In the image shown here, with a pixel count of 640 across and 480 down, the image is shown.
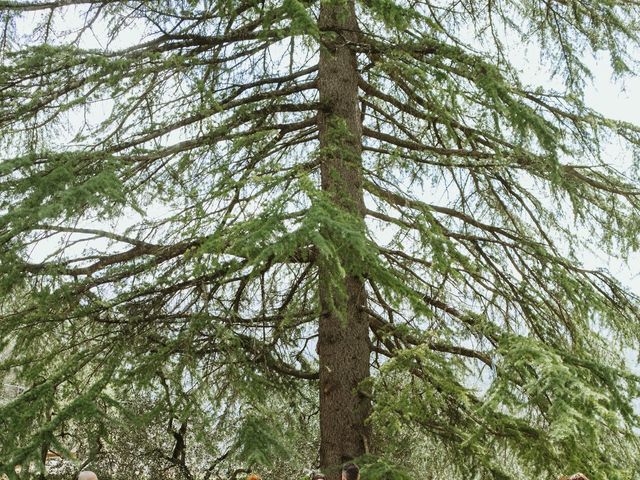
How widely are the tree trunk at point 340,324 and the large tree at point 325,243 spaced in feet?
0.07

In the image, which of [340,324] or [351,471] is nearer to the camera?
[351,471]

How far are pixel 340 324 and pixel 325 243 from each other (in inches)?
117

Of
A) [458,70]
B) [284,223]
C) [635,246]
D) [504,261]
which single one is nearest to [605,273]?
[635,246]

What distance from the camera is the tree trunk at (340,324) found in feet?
21.4

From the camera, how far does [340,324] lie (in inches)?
270

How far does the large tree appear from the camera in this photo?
16.5ft

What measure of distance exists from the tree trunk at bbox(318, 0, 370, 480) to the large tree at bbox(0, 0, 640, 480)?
22 millimetres

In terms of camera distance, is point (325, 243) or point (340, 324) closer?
point (325, 243)

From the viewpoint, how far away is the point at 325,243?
3.99 m

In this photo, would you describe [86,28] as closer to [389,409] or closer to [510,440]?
[389,409]

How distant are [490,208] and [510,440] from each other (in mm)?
3447

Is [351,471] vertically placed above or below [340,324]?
below

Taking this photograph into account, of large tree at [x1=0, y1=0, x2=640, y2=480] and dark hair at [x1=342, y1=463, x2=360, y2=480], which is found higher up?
large tree at [x1=0, y1=0, x2=640, y2=480]

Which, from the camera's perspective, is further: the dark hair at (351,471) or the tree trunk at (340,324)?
the tree trunk at (340,324)
